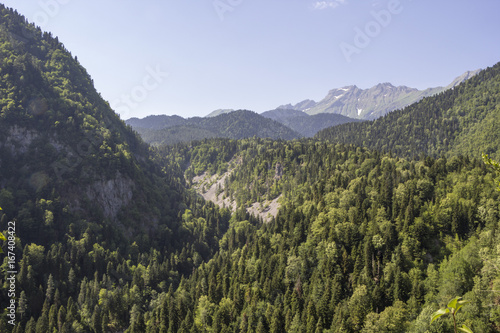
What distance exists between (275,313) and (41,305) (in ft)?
392

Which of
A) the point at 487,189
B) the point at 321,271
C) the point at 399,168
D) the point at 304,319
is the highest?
the point at 399,168

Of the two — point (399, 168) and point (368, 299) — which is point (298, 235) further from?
point (399, 168)

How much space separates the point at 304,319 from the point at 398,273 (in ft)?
133

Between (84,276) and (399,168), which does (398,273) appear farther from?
(84,276)

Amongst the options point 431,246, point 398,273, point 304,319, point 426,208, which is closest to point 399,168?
point 426,208

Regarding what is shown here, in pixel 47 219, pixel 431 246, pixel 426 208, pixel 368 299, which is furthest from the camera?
pixel 47 219

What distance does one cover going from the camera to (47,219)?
19475 cm

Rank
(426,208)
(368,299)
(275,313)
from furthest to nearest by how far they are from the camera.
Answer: (426,208) → (275,313) → (368,299)

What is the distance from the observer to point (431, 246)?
Answer: 135 meters

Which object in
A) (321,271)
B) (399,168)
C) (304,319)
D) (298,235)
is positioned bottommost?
(304,319)

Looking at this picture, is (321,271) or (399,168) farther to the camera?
(399,168)

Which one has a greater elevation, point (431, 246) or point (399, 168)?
point (399, 168)

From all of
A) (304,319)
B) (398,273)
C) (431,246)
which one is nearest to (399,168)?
(431,246)

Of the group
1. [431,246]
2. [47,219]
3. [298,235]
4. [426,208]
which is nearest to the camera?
[431,246]
